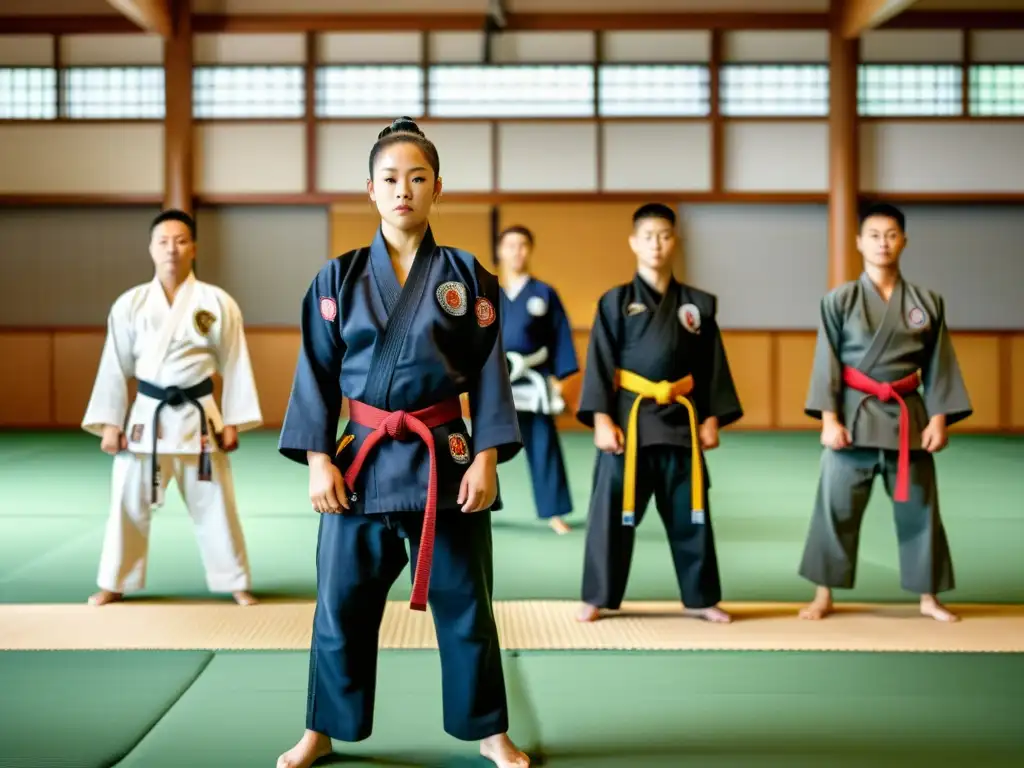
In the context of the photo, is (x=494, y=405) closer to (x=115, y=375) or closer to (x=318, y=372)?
(x=318, y=372)

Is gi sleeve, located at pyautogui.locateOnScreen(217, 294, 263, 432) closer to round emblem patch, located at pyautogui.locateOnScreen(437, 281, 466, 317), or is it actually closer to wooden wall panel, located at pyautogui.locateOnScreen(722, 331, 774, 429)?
round emblem patch, located at pyautogui.locateOnScreen(437, 281, 466, 317)

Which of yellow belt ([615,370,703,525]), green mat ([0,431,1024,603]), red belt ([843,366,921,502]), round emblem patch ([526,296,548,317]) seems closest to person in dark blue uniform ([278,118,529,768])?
yellow belt ([615,370,703,525])

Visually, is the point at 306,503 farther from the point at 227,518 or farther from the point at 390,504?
the point at 390,504

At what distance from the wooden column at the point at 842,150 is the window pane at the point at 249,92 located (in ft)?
17.7

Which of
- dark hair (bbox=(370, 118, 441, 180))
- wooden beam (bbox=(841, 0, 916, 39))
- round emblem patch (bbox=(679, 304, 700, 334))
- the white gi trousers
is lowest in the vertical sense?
the white gi trousers

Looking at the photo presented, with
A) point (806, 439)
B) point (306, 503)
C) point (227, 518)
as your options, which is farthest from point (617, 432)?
point (806, 439)

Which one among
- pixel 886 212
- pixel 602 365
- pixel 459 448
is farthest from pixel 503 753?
pixel 886 212

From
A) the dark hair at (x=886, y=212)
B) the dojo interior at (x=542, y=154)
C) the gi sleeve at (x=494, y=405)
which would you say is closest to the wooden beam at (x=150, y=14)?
the dojo interior at (x=542, y=154)

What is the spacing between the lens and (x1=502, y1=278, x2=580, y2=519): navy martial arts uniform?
5.20 m

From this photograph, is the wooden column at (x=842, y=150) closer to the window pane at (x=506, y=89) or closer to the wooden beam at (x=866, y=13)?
the wooden beam at (x=866, y=13)

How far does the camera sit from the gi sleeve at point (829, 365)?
3.55 meters

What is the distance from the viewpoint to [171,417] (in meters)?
3.66

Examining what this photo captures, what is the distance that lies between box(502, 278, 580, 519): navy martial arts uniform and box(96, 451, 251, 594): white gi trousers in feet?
6.00

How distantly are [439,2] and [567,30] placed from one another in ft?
4.41
